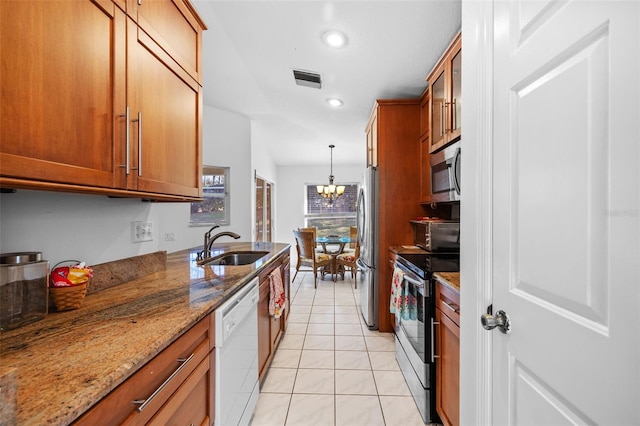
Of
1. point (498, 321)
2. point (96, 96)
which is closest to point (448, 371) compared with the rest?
point (498, 321)

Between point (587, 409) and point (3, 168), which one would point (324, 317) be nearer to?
point (587, 409)

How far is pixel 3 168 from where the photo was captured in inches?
25.7

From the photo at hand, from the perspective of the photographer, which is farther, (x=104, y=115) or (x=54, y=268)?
(x=54, y=268)

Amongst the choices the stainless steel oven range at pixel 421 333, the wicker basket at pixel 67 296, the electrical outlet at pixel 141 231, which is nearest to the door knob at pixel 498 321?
the stainless steel oven range at pixel 421 333

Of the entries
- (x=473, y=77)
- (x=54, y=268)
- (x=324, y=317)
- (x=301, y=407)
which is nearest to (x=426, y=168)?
(x=473, y=77)

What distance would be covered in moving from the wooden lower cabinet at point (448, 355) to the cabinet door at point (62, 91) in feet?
5.10

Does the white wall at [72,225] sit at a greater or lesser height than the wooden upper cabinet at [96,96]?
lesser

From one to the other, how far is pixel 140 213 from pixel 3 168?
37.4 inches

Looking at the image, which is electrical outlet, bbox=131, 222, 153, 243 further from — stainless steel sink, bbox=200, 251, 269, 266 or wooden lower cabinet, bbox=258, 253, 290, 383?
stainless steel sink, bbox=200, 251, 269, 266

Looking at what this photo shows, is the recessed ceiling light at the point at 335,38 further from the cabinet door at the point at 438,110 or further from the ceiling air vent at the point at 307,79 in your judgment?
the cabinet door at the point at 438,110

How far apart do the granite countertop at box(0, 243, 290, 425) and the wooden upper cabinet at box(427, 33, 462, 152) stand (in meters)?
1.78

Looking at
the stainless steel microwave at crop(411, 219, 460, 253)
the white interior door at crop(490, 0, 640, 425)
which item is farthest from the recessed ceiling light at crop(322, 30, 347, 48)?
the stainless steel microwave at crop(411, 219, 460, 253)

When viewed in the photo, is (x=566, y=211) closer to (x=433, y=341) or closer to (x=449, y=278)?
(x=449, y=278)

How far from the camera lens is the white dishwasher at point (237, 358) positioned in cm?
116
